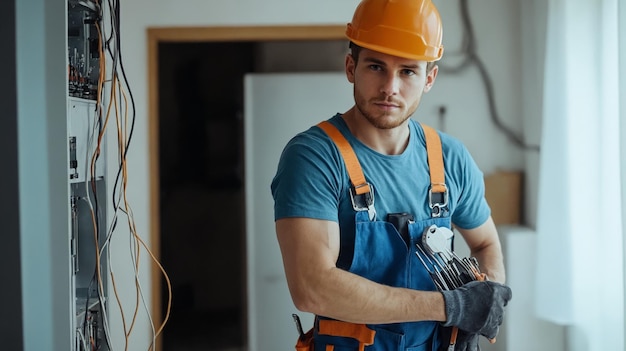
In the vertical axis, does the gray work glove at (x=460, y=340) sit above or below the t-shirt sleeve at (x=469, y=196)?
below

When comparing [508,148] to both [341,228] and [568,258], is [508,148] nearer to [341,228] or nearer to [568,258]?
[568,258]

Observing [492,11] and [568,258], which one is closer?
[568,258]

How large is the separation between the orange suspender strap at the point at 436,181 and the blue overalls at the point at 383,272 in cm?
5

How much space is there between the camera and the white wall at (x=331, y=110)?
3.44 metres

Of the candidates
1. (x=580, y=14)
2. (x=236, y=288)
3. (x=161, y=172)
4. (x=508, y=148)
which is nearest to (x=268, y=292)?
(x=236, y=288)

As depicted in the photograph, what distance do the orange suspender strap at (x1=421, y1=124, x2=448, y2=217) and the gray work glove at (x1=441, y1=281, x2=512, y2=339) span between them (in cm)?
20

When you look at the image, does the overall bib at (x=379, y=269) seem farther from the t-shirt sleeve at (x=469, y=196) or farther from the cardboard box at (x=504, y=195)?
the cardboard box at (x=504, y=195)

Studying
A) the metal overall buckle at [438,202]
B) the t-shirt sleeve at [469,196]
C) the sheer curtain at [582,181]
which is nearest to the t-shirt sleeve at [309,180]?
the metal overall buckle at [438,202]

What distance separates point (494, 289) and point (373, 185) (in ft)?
1.11

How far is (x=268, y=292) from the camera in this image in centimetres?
345

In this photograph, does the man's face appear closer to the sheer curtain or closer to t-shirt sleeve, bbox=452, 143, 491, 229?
t-shirt sleeve, bbox=452, 143, 491, 229

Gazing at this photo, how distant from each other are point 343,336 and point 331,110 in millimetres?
2012

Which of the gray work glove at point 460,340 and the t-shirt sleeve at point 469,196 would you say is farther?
the t-shirt sleeve at point 469,196

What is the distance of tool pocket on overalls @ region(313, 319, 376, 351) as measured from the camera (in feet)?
4.98
